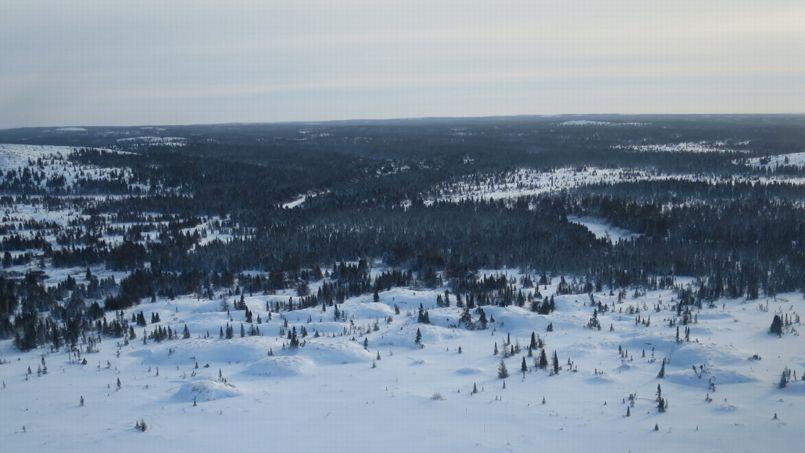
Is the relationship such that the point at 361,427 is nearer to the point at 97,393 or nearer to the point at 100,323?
A: the point at 97,393

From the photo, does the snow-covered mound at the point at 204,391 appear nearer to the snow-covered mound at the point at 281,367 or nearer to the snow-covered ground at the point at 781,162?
the snow-covered mound at the point at 281,367

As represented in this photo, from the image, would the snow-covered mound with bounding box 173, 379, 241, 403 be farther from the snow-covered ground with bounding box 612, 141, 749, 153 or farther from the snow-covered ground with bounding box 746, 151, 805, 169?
the snow-covered ground with bounding box 612, 141, 749, 153

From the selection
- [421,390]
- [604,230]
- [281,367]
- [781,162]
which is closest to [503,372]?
[421,390]

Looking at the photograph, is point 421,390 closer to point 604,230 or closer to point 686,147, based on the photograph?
point 604,230

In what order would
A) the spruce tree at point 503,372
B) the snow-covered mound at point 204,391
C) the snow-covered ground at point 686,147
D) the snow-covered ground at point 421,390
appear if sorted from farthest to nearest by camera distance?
the snow-covered ground at point 686,147, the spruce tree at point 503,372, the snow-covered mound at point 204,391, the snow-covered ground at point 421,390

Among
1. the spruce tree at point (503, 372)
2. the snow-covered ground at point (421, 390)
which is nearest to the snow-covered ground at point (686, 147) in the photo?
the snow-covered ground at point (421, 390)

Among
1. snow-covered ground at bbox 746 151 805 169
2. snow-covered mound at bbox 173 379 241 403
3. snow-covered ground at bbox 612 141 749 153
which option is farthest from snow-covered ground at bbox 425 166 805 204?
snow-covered mound at bbox 173 379 241 403

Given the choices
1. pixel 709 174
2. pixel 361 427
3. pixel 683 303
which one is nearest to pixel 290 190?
pixel 709 174

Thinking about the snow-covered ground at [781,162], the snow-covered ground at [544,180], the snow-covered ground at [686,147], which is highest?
the snow-covered ground at [686,147]

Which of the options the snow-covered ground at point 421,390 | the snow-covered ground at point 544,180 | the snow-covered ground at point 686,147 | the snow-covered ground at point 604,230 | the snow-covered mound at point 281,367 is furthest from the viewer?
the snow-covered ground at point 686,147
